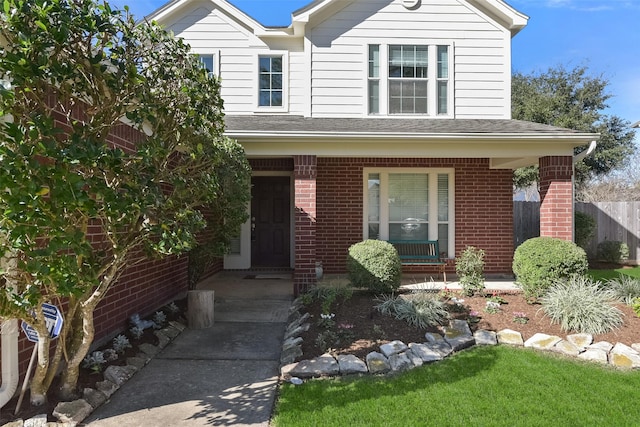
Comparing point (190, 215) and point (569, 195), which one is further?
point (569, 195)

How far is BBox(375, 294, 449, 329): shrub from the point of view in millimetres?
5414

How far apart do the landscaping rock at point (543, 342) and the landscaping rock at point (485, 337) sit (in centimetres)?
37

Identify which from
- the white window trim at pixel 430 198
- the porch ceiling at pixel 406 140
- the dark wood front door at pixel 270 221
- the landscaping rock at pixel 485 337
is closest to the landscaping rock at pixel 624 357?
the landscaping rock at pixel 485 337

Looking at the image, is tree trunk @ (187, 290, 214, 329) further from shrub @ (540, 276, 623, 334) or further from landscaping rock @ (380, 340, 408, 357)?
shrub @ (540, 276, 623, 334)

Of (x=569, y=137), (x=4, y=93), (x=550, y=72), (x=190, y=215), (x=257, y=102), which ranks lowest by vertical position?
(x=190, y=215)

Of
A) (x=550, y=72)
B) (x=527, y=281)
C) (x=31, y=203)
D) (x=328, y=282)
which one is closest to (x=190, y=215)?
(x=31, y=203)

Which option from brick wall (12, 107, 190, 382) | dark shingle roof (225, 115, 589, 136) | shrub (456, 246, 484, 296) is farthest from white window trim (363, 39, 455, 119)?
brick wall (12, 107, 190, 382)

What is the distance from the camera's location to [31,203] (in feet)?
8.39

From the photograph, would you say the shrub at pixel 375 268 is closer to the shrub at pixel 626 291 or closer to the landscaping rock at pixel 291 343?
the landscaping rock at pixel 291 343

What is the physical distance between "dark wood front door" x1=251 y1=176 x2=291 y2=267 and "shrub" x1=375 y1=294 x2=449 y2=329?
14.7 feet

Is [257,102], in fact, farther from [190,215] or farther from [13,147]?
[13,147]

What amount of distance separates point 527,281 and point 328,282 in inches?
141

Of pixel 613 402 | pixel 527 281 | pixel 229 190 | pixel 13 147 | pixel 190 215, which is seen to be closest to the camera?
pixel 13 147

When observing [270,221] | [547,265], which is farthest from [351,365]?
[270,221]
